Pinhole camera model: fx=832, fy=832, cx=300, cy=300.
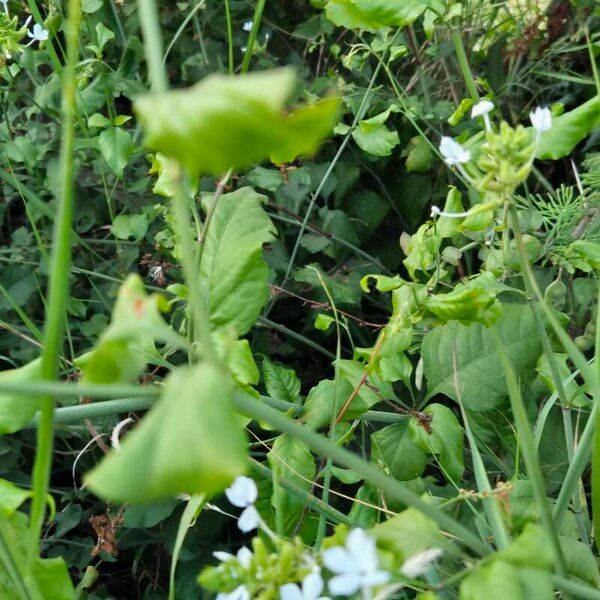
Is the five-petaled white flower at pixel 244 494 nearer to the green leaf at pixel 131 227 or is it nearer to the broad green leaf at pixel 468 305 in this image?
the broad green leaf at pixel 468 305

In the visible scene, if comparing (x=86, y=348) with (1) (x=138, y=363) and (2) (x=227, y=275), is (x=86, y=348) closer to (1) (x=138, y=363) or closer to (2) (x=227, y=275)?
(2) (x=227, y=275)

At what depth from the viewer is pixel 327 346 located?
1.17m

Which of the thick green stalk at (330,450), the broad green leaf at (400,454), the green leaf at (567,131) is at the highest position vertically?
the green leaf at (567,131)

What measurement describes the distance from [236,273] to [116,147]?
12.3 inches

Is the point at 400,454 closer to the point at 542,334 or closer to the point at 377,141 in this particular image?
the point at 542,334

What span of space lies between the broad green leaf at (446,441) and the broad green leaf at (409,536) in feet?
0.93

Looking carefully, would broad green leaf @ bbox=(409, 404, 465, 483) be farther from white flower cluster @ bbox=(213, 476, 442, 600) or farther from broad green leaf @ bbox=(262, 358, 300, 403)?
white flower cluster @ bbox=(213, 476, 442, 600)

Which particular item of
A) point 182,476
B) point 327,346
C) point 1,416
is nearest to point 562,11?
point 327,346

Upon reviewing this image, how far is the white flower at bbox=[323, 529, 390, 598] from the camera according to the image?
348mm

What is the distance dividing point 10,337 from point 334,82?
0.57 m

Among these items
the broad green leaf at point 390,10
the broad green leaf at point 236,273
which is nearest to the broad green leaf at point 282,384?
the broad green leaf at point 236,273

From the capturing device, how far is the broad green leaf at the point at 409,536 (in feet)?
1.27

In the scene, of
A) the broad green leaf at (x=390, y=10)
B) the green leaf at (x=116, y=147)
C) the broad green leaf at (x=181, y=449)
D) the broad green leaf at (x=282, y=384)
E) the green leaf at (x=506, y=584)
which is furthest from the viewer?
the green leaf at (x=116, y=147)

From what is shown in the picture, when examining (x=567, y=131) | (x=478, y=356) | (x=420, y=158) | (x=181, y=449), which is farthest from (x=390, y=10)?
(x=181, y=449)
